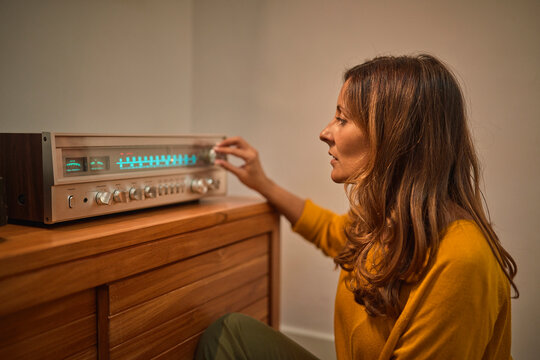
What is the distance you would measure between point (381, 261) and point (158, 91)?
3.30ft

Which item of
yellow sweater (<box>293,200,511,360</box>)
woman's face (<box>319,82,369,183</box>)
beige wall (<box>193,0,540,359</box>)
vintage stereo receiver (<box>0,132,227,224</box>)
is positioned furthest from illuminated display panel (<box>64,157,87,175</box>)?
beige wall (<box>193,0,540,359</box>)

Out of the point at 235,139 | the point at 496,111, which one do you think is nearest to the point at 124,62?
the point at 235,139

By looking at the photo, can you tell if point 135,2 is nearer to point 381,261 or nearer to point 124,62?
point 124,62

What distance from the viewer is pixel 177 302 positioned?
86cm

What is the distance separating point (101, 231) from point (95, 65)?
0.68m

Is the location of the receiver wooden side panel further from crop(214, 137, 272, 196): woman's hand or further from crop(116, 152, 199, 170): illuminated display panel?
crop(214, 137, 272, 196): woman's hand

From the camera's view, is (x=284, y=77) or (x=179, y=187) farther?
(x=284, y=77)

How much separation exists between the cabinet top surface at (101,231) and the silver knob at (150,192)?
37 millimetres

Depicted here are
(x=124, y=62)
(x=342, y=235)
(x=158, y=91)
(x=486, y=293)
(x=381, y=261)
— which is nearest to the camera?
(x=486, y=293)

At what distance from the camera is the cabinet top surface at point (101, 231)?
23.9 inches

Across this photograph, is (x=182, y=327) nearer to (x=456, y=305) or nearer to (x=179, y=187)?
(x=179, y=187)

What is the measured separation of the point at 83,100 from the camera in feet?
3.92

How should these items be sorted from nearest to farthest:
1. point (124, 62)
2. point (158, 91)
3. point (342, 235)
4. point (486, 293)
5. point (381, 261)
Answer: point (486, 293) < point (381, 261) < point (342, 235) < point (124, 62) < point (158, 91)

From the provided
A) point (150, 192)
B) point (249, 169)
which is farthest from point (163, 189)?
point (249, 169)
